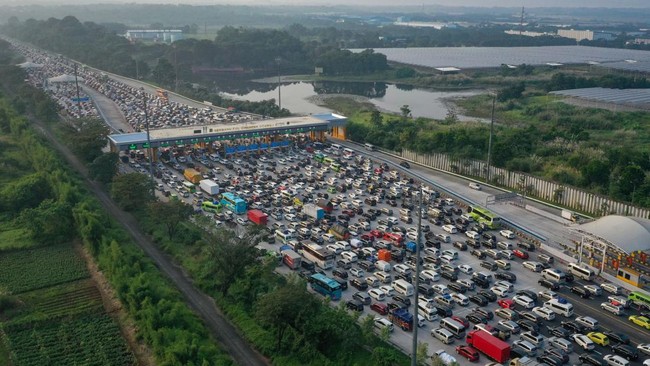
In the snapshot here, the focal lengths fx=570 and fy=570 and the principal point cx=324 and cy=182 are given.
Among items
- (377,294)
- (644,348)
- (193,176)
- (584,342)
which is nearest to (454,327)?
(377,294)

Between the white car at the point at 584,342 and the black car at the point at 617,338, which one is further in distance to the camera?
the black car at the point at 617,338

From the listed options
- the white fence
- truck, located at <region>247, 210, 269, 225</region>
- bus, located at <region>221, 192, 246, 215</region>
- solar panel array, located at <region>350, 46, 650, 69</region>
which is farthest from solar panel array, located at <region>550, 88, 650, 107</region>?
truck, located at <region>247, 210, 269, 225</region>

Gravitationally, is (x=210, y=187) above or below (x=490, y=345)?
above

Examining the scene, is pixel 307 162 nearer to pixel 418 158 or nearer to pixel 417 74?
pixel 418 158

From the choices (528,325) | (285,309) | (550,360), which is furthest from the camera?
(528,325)

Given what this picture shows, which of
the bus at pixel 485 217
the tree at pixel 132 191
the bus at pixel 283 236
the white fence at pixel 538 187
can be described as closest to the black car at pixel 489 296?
the bus at pixel 485 217

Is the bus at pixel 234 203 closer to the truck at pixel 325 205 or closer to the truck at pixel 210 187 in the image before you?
the truck at pixel 210 187

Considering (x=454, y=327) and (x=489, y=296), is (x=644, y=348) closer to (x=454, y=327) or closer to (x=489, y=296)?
(x=489, y=296)
